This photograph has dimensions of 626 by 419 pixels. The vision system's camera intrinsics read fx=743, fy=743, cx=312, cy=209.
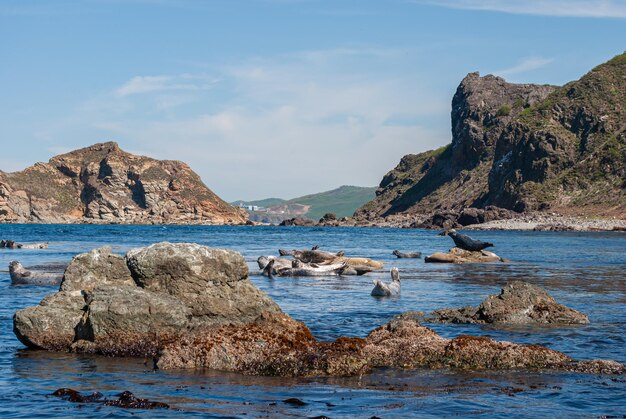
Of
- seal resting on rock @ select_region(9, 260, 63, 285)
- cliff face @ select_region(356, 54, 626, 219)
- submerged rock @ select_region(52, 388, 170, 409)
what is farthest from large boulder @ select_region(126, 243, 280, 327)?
cliff face @ select_region(356, 54, 626, 219)

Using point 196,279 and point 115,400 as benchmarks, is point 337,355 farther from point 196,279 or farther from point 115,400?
point 196,279

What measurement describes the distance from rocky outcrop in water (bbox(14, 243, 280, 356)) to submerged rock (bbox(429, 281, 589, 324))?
5.28m

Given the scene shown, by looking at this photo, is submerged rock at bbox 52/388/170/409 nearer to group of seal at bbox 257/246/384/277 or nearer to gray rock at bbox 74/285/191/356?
gray rock at bbox 74/285/191/356

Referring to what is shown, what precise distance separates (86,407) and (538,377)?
6.82 metres

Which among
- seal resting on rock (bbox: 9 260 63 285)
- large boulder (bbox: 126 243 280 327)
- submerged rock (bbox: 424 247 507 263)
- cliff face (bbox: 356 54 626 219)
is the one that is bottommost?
submerged rock (bbox: 424 247 507 263)

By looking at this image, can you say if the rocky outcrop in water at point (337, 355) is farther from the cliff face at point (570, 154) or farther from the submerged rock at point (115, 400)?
the cliff face at point (570, 154)

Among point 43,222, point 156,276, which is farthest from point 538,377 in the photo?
point 43,222

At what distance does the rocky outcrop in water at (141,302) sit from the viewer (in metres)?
13.9

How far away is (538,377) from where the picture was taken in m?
11.7

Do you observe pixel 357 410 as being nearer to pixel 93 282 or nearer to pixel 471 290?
pixel 93 282

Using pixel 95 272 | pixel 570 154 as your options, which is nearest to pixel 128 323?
pixel 95 272

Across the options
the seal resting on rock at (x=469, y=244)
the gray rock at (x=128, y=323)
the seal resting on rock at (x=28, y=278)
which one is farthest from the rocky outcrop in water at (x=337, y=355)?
the seal resting on rock at (x=469, y=244)

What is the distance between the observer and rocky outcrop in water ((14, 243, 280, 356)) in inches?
549

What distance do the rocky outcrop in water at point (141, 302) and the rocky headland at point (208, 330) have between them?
0.07 ft
